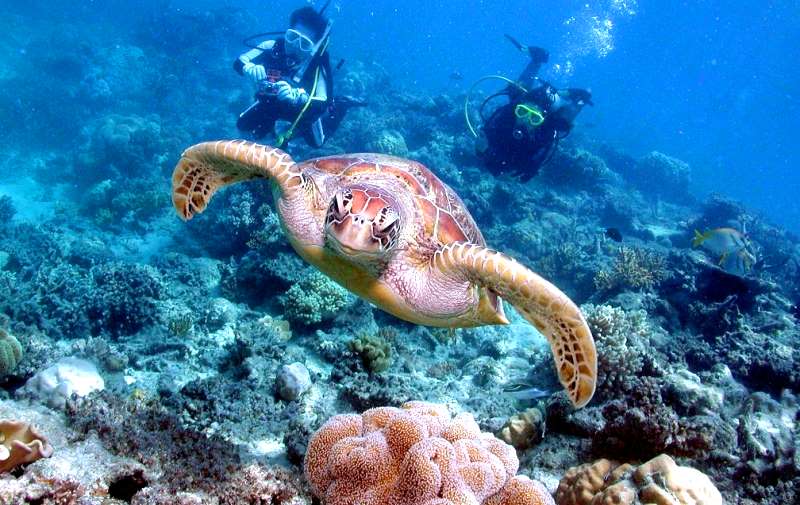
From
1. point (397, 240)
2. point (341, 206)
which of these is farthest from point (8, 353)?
point (397, 240)

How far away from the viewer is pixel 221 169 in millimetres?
4043

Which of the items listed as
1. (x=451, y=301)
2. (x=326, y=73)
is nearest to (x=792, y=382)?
(x=451, y=301)

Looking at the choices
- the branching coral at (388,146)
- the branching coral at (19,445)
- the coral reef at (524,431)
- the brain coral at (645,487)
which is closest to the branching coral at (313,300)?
the coral reef at (524,431)

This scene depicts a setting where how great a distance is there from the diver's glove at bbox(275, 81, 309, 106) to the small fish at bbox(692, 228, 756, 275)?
920 centimetres

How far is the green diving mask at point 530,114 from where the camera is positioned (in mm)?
11102

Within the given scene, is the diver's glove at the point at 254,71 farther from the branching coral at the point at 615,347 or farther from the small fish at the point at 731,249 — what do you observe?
the small fish at the point at 731,249

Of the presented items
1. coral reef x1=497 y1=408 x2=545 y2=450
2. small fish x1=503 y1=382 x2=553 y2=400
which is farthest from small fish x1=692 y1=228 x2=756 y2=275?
coral reef x1=497 y1=408 x2=545 y2=450

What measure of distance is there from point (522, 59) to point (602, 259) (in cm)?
11039

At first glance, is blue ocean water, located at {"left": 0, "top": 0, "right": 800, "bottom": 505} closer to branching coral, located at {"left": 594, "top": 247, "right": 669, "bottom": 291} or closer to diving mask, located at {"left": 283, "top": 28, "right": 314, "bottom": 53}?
branching coral, located at {"left": 594, "top": 247, "right": 669, "bottom": 291}

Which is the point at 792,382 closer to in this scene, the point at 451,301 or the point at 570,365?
the point at 570,365

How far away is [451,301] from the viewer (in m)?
3.54

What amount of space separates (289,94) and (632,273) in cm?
845

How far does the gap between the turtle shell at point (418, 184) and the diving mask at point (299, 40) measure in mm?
8698

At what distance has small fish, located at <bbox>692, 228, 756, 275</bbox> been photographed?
8320 millimetres
